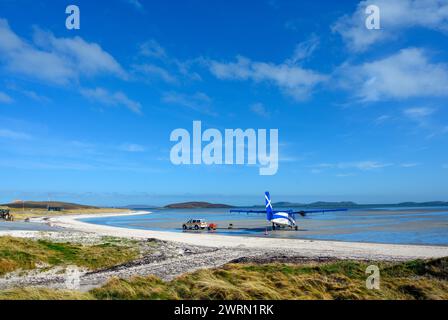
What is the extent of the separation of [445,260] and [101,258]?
19.3 meters

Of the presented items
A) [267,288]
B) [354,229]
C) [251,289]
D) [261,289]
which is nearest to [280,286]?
[267,288]

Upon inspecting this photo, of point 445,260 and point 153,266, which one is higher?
point 445,260

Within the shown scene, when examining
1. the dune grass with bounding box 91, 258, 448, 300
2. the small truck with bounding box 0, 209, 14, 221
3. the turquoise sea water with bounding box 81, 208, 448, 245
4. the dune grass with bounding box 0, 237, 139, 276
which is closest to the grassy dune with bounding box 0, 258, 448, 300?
the dune grass with bounding box 91, 258, 448, 300

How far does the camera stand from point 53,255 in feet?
79.0

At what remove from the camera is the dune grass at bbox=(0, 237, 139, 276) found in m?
21.4

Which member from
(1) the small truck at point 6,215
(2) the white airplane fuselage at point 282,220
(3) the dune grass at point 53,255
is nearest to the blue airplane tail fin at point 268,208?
(2) the white airplane fuselage at point 282,220

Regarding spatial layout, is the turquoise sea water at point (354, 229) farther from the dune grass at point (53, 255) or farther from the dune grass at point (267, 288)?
the dune grass at point (267, 288)

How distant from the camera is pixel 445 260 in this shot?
1630cm

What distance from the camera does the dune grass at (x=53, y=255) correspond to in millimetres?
21359

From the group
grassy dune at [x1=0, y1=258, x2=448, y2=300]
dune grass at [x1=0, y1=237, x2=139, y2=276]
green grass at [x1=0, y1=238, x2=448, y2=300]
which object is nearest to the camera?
grassy dune at [x1=0, y1=258, x2=448, y2=300]

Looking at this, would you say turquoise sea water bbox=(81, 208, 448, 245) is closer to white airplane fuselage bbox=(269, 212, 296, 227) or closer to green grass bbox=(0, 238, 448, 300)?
white airplane fuselage bbox=(269, 212, 296, 227)
